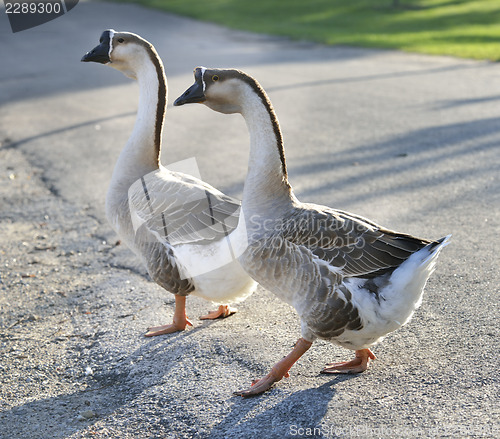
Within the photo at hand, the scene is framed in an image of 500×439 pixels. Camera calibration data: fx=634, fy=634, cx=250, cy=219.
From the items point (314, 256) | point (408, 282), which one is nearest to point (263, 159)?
point (314, 256)

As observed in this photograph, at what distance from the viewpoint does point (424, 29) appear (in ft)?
54.8

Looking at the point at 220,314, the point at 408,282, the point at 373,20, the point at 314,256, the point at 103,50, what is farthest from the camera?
the point at 373,20

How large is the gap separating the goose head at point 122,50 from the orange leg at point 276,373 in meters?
2.26

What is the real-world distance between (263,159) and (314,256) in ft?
1.95

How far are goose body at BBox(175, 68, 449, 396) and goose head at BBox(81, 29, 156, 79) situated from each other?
1.12 meters

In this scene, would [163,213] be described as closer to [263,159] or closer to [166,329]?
[166,329]

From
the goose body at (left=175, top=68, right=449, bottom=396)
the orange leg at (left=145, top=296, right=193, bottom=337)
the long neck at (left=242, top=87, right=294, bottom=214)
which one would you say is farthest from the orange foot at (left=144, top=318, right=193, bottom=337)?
the long neck at (left=242, top=87, right=294, bottom=214)

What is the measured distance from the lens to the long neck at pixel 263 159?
3.31 m

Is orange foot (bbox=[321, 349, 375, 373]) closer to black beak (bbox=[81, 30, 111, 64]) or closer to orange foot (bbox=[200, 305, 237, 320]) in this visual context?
orange foot (bbox=[200, 305, 237, 320])

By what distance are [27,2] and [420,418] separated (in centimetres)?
2210

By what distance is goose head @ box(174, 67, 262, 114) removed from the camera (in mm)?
3291

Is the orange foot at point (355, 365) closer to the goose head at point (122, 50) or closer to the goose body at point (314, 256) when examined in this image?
the goose body at point (314, 256)

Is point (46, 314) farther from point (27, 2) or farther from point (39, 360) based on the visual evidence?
point (27, 2)

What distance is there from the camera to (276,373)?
3195mm
